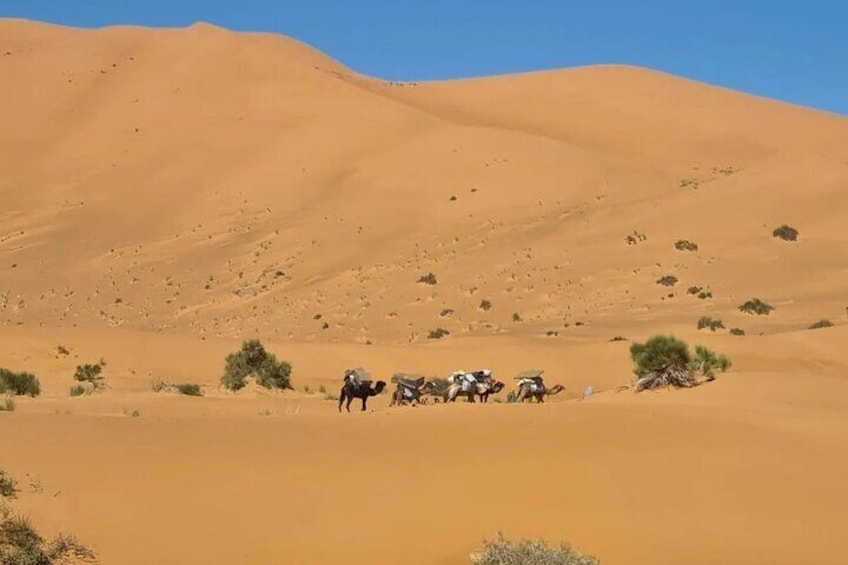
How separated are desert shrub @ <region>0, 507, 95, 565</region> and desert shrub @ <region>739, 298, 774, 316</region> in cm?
2875

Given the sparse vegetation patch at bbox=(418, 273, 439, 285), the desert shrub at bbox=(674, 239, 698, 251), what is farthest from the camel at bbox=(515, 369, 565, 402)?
the desert shrub at bbox=(674, 239, 698, 251)

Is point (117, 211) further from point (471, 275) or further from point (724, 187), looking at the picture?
point (724, 187)

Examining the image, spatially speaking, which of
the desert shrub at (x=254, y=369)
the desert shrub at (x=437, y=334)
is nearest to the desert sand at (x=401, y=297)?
the desert shrub at (x=254, y=369)

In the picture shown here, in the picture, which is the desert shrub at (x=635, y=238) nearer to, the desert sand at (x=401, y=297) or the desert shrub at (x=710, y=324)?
the desert sand at (x=401, y=297)

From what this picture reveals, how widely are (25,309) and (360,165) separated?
78.4 ft

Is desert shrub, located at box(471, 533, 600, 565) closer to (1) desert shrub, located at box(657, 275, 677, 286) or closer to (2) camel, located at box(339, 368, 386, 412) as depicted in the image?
(2) camel, located at box(339, 368, 386, 412)

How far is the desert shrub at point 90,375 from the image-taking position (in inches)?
924

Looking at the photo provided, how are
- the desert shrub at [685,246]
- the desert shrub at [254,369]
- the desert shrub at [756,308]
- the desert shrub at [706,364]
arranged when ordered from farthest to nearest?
1. the desert shrub at [685,246]
2. the desert shrub at [756,308]
3. the desert shrub at [254,369]
4. the desert shrub at [706,364]

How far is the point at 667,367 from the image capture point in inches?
710

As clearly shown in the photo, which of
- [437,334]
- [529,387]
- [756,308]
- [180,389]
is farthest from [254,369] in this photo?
[756,308]

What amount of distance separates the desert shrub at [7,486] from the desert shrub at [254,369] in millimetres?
15225

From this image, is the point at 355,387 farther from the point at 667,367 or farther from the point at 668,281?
the point at 668,281

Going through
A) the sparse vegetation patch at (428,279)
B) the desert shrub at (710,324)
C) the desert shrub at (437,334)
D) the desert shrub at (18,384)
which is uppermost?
the sparse vegetation patch at (428,279)

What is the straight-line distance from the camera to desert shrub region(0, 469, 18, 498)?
8.20m
